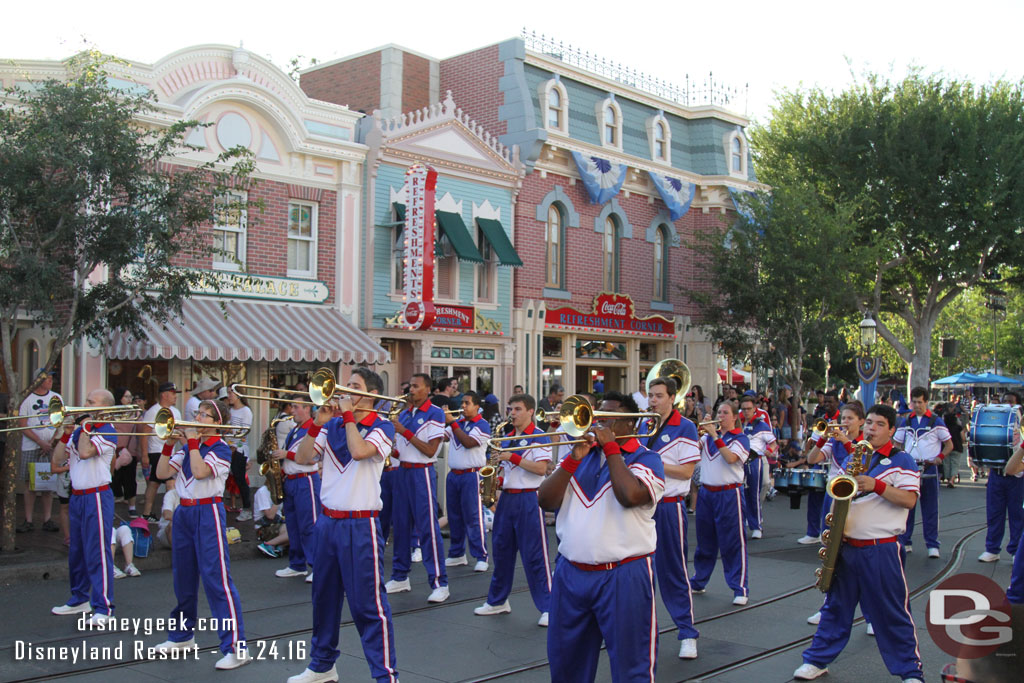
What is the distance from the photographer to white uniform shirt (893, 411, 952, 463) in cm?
1175

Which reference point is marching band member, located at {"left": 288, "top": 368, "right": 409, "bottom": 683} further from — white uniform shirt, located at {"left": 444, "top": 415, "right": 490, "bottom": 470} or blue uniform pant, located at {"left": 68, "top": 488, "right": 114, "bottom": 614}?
white uniform shirt, located at {"left": 444, "top": 415, "right": 490, "bottom": 470}

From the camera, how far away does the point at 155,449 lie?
13.4 m

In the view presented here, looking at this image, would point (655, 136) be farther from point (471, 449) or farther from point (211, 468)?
point (211, 468)

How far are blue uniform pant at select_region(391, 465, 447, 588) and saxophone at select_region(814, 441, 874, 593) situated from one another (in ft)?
12.8

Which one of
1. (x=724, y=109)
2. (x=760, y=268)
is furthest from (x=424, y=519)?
(x=724, y=109)

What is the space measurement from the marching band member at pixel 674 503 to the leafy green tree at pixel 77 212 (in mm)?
6743

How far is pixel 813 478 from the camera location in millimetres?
12203

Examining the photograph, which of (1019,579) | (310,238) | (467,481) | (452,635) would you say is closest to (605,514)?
(452,635)

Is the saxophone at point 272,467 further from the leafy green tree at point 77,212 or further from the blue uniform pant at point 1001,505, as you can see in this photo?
the blue uniform pant at point 1001,505

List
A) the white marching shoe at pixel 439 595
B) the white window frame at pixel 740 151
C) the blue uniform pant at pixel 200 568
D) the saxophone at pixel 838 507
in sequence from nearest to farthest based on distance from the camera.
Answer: the saxophone at pixel 838 507
the blue uniform pant at pixel 200 568
the white marching shoe at pixel 439 595
the white window frame at pixel 740 151

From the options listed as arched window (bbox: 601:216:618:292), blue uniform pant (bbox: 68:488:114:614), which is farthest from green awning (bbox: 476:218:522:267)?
→ blue uniform pant (bbox: 68:488:114:614)

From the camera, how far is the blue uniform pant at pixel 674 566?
24.3ft

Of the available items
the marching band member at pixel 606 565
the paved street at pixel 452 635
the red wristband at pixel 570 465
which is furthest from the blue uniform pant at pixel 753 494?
the red wristband at pixel 570 465

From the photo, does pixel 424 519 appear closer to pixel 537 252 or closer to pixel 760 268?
pixel 537 252
